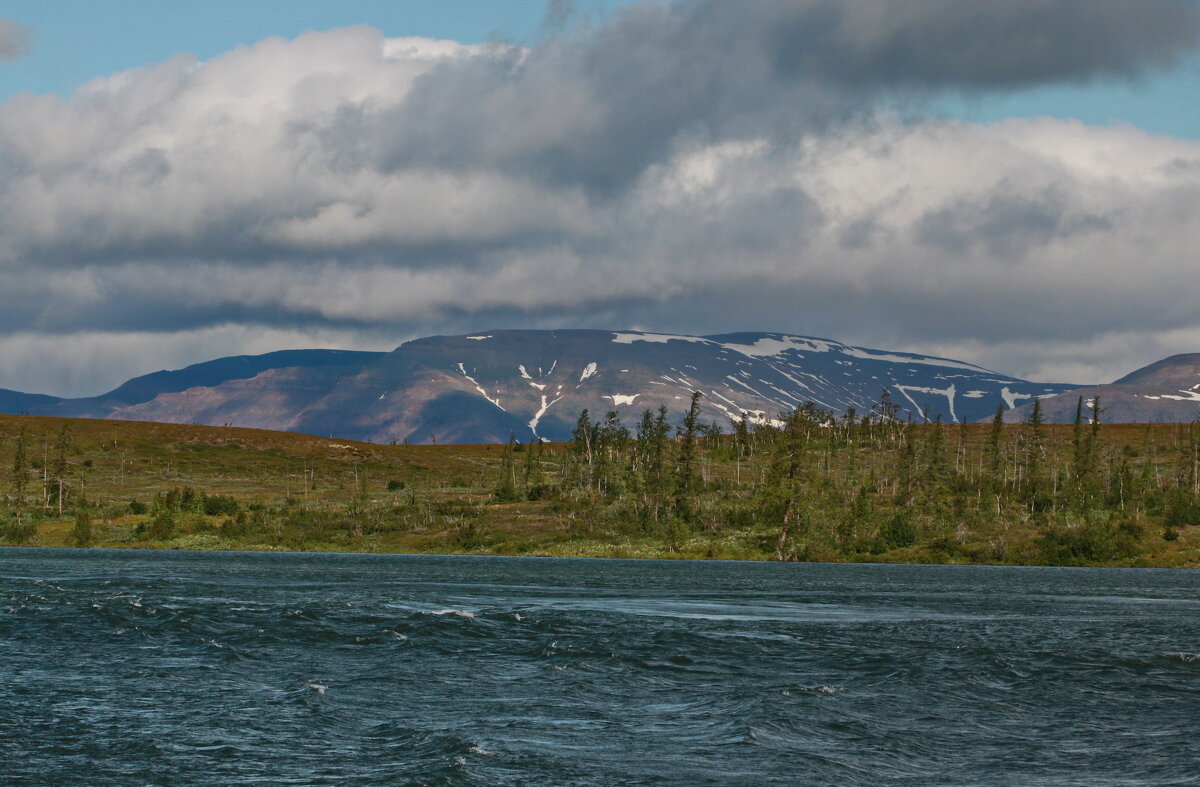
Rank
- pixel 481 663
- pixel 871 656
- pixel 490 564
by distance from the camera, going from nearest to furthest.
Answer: pixel 481 663 → pixel 871 656 → pixel 490 564

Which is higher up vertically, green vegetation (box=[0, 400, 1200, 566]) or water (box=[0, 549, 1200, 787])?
water (box=[0, 549, 1200, 787])

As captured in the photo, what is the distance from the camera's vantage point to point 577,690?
121 feet

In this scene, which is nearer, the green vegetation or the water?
the water

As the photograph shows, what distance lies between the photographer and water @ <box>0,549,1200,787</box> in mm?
26203

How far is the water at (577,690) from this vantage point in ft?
86.0

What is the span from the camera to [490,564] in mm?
132375

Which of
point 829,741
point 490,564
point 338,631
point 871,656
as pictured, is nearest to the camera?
point 829,741

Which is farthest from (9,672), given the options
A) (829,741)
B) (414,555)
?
(414,555)

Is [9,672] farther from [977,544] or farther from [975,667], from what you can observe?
[977,544]

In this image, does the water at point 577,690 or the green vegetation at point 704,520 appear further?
the green vegetation at point 704,520

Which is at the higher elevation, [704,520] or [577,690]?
[577,690]

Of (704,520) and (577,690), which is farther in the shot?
(704,520)

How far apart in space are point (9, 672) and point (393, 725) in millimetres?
15140

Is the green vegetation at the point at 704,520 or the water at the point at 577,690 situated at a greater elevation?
the water at the point at 577,690
